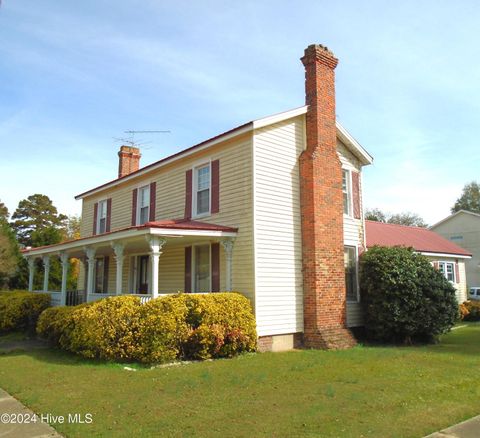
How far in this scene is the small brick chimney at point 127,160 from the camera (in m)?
23.5

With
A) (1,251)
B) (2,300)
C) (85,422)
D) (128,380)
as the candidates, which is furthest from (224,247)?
(1,251)

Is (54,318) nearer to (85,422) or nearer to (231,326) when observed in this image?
(231,326)

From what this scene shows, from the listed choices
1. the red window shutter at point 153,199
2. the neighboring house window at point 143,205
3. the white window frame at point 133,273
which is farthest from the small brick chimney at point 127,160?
the white window frame at point 133,273

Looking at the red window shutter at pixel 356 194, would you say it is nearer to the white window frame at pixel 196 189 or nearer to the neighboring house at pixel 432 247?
the white window frame at pixel 196 189

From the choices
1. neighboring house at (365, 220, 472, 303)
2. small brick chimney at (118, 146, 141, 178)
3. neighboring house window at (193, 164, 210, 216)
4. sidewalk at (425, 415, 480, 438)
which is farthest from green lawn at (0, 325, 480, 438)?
small brick chimney at (118, 146, 141, 178)

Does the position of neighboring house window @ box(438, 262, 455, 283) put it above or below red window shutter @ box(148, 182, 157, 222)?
below

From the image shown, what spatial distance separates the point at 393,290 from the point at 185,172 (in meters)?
8.01

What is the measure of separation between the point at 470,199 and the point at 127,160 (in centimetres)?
6231

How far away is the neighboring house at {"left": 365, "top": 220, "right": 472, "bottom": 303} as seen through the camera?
23641mm

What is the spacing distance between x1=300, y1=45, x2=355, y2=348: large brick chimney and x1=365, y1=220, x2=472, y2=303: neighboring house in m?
8.82

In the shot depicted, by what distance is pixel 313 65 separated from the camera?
14586 mm

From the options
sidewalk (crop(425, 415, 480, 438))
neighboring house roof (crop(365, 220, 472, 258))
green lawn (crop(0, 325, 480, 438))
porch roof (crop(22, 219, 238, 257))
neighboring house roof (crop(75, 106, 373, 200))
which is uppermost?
neighboring house roof (crop(75, 106, 373, 200))

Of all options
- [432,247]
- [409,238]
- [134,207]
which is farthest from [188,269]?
[432,247]

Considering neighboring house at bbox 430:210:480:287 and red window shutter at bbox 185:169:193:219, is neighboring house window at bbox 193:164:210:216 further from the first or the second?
neighboring house at bbox 430:210:480:287
